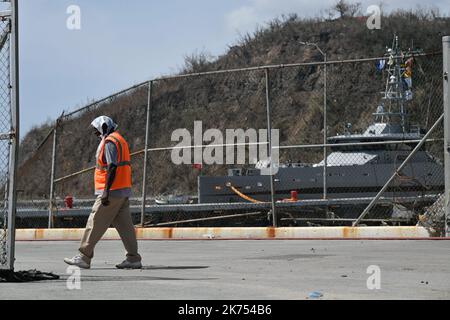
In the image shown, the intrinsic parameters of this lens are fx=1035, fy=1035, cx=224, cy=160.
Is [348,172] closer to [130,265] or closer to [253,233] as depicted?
[253,233]

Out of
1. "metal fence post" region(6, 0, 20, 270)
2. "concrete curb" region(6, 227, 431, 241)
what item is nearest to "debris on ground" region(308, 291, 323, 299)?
"metal fence post" region(6, 0, 20, 270)

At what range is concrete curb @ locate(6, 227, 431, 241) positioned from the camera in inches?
637

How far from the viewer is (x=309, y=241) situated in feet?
53.0

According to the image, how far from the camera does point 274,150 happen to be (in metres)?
20.3

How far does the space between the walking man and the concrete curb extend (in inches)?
223

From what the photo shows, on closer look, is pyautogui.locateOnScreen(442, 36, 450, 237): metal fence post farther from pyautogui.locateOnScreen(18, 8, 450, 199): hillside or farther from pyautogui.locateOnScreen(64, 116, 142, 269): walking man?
pyautogui.locateOnScreen(18, 8, 450, 199): hillside

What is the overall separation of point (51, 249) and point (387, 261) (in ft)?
19.6

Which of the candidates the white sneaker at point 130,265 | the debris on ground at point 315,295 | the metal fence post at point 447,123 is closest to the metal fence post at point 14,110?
the white sneaker at point 130,265

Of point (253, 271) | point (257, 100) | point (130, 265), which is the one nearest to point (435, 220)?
point (253, 271)

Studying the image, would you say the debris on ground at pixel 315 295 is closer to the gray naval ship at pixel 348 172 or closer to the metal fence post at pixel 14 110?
the metal fence post at pixel 14 110

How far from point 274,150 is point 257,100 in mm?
30676

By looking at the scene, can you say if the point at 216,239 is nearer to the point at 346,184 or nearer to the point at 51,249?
the point at 51,249

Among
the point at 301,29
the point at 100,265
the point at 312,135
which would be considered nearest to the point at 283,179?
the point at 312,135

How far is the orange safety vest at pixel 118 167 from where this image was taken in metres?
11.5
